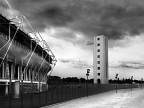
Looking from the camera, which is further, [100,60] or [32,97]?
[100,60]

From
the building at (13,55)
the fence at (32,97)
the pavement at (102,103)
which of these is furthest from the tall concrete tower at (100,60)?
the pavement at (102,103)

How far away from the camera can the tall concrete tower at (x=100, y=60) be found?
114m

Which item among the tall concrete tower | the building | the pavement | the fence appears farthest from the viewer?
the tall concrete tower

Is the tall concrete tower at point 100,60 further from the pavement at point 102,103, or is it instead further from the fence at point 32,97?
the pavement at point 102,103

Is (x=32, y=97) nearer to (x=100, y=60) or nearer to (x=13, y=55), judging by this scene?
(x=13, y=55)

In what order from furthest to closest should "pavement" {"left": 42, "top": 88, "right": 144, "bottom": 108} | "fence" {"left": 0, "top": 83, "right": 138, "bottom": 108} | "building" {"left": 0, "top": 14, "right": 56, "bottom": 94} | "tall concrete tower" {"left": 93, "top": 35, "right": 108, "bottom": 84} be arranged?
"tall concrete tower" {"left": 93, "top": 35, "right": 108, "bottom": 84}
"building" {"left": 0, "top": 14, "right": 56, "bottom": 94}
"pavement" {"left": 42, "top": 88, "right": 144, "bottom": 108}
"fence" {"left": 0, "top": 83, "right": 138, "bottom": 108}

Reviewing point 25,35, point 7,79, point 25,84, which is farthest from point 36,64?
→ point 7,79

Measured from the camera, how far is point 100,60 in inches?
4574

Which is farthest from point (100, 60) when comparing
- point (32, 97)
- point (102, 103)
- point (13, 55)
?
point (32, 97)

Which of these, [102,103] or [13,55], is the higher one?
[13,55]

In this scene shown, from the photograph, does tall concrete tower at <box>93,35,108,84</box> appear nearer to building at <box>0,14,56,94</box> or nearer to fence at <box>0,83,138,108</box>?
fence at <box>0,83,138,108</box>

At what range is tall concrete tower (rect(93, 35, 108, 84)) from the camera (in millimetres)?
114312

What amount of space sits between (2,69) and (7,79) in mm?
1867

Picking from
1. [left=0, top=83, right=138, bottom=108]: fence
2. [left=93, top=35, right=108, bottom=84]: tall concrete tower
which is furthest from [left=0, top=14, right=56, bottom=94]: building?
[left=93, top=35, right=108, bottom=84]: tall concrete tower
